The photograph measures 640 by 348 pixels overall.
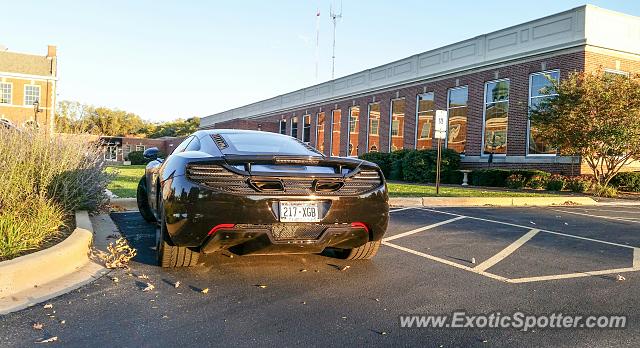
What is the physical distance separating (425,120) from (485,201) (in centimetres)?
1451

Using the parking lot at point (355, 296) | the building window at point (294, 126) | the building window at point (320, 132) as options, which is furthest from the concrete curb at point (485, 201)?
the building window at point (294, 126)

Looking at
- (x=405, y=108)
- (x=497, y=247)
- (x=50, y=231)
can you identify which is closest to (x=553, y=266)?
(x=497, y=247)

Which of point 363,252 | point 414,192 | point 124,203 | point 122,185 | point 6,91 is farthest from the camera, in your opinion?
point 6,91

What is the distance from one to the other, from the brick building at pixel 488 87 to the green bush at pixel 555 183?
138 centimetres

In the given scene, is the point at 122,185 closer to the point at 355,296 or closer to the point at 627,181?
the point at 355,296

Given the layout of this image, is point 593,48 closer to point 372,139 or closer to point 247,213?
point 372,139

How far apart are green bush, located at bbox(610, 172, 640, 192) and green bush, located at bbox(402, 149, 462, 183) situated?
19.2 ft

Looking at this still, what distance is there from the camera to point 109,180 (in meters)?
7.38

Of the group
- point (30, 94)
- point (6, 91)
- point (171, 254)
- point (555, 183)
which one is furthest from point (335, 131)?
point (6, 91)

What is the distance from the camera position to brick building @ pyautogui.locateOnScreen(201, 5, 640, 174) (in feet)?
59.5

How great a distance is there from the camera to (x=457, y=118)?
76.1 ft

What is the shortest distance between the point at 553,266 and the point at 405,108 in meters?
22.6

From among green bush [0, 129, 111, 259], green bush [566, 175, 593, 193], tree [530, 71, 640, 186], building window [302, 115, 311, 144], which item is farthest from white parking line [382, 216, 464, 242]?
building window [302, 115, 311, 144]

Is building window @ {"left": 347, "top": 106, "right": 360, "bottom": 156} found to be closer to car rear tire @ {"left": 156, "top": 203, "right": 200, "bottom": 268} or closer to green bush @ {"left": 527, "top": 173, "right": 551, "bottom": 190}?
green bush @ {"left": 527, "top": 173, "right": 551, "bottom": 190}
